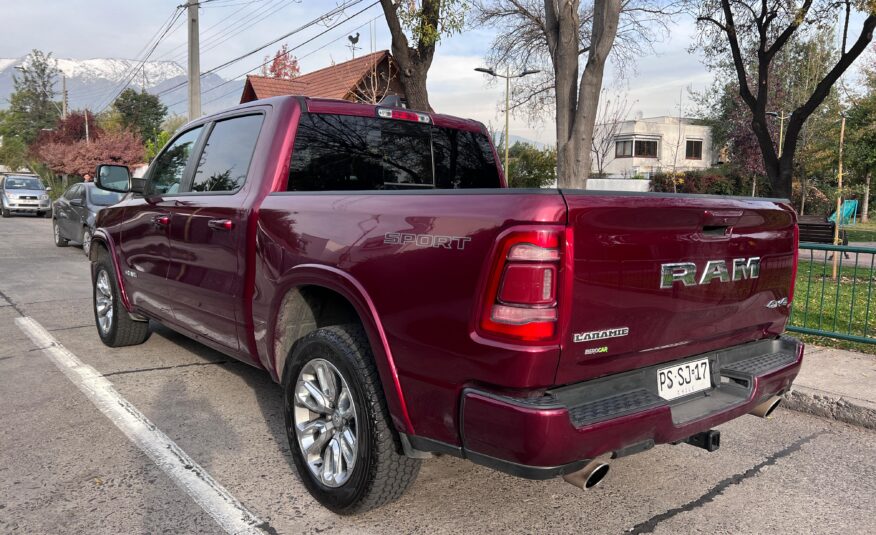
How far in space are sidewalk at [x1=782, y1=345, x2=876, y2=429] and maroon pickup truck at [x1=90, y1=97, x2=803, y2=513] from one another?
1625mm

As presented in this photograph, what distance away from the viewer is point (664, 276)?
2.61 m

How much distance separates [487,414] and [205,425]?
2482 millimetres

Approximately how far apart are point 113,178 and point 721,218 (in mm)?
4483

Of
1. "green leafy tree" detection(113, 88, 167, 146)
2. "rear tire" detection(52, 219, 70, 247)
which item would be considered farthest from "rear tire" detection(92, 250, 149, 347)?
"green leafy tree" detection(113, 88, 167, 146)

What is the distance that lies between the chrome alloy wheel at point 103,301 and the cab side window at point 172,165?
48.4 inches

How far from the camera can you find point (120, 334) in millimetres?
5805

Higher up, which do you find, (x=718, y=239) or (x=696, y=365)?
(x=718, y=239)

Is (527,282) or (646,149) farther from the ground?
(646,149)

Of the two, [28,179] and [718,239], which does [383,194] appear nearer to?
[718,239]

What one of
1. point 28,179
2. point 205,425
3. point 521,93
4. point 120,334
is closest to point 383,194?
point 205,425

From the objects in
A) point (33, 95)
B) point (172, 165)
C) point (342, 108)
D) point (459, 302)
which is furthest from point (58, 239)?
point (33, 95)

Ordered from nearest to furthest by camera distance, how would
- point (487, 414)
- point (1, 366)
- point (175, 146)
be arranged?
point (487, 414) → point (175, 146) → point (1, 366)

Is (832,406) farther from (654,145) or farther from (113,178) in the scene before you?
(654,145)

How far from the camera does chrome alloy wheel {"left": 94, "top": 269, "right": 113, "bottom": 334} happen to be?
19.1ft
